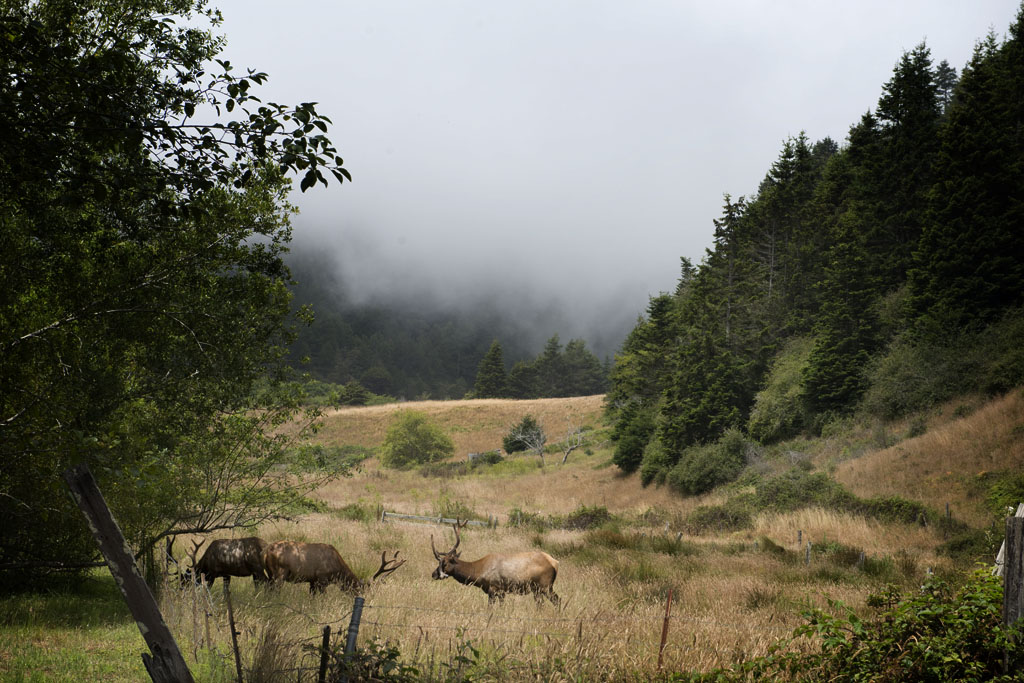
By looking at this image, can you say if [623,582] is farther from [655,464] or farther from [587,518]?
[655,464]

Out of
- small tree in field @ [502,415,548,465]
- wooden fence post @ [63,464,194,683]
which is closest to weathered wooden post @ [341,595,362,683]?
wooden fence post @ [63,464,194,683]

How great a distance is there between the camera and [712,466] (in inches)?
1313

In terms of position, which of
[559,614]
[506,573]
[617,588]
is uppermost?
[506,573]

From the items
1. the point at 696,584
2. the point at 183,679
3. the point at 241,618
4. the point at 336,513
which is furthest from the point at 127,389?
the point at 336,513

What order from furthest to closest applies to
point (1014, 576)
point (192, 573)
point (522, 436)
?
point (522, 436)
point (192, 573)
point (1014, 576)

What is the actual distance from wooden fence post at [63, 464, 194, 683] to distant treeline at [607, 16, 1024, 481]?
102 ft

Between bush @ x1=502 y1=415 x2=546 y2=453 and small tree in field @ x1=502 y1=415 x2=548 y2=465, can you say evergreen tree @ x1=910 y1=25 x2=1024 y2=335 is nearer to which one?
small tree in field @ x1=502 y1=415 x2=548 y2=465

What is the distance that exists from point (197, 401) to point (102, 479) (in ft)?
11.5

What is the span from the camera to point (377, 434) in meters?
74.6

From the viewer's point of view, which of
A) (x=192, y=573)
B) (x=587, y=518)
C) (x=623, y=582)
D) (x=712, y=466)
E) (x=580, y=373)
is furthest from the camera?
(x=580, y=373)

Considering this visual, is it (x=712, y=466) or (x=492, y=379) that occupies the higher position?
(x=492, y=379)

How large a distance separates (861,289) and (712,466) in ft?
42.6

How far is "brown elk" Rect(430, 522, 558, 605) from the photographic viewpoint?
9727 millimetres

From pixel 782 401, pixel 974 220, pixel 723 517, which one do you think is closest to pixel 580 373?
pixel 782 401
